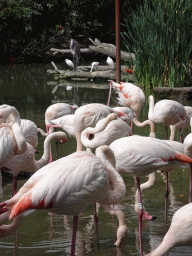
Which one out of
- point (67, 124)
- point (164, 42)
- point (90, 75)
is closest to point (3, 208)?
point (67, 124)

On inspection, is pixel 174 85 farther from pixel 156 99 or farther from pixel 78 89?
pixel 78 89

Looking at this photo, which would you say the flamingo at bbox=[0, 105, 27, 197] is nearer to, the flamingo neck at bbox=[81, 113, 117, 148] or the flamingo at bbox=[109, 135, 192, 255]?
the flamingo neck at bbox=[81, 113, 117, 148]

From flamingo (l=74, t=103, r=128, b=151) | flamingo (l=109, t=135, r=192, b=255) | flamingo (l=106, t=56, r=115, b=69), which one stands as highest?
flamingo (l=106, t=56, r=115, b=69)

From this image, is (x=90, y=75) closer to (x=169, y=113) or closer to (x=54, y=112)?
(x=54, y=112)

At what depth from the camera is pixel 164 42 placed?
9062 millimetres

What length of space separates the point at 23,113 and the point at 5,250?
4.88 m

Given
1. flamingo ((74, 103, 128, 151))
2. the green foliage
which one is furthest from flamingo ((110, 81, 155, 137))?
the green foliage

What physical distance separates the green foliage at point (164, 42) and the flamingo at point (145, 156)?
5.54 m

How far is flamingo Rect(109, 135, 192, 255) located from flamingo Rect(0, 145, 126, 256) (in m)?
0.44

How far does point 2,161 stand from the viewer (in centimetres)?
370

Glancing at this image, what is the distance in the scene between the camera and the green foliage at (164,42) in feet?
28.8

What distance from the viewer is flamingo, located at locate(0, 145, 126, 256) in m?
2.73

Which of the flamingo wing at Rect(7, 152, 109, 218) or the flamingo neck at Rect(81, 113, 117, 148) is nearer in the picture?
the flamingo wing at Rect(7, 152, 109, 218)

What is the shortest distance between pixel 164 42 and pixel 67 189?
6.85 meters
